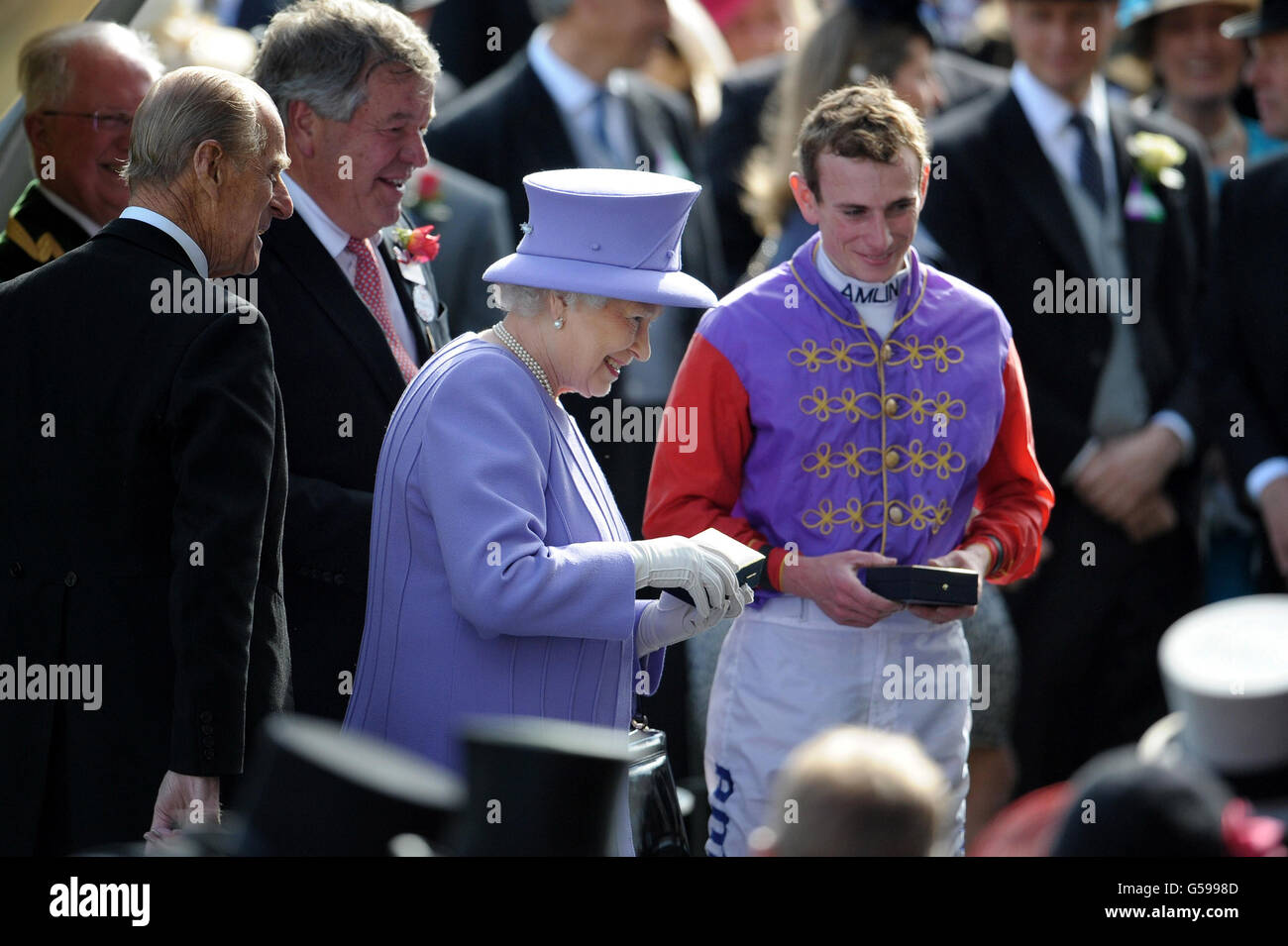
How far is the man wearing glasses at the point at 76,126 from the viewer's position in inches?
169

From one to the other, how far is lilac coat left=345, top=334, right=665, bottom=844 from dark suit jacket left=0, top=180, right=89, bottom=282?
1.54 metres

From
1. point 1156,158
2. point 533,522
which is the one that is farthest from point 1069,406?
point 533,522

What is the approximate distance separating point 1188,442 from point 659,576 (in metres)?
2.81

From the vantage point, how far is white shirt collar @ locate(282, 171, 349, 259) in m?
3.79

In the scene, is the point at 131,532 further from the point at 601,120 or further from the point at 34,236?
the point at 601,120

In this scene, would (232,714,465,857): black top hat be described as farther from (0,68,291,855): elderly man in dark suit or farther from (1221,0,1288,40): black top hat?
(1221,0,1288,40): black top hat

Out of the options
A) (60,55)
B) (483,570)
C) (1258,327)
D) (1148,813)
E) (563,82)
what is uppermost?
(563,82)

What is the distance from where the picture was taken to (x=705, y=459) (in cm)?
375

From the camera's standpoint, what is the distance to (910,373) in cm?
379

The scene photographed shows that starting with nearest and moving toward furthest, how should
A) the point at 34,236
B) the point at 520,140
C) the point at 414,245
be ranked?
the point at 414,245, the point at 34,236, the point at 520,140

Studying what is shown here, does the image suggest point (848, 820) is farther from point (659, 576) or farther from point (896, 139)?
point (896, 139)

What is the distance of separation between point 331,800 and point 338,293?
174cm

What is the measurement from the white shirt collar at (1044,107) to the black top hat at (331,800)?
378 cm

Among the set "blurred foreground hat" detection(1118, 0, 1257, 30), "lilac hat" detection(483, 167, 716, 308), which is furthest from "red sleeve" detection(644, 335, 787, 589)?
"blurred foreground hat" detection(1118, 0, 1257, 30)
